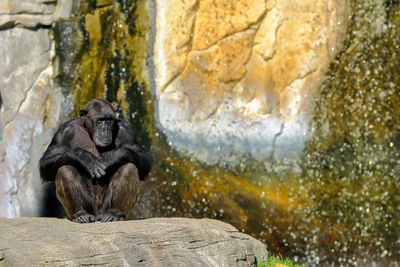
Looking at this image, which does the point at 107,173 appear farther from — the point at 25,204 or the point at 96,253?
the point at 25,204

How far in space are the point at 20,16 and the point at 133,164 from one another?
15.1 feet

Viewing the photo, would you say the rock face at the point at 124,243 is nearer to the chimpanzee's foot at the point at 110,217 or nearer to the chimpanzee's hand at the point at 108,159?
the chimpanzee's foot at the point at 110,217

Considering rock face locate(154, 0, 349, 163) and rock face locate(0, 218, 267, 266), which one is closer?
rock face locate(0, 218, 267, 266)

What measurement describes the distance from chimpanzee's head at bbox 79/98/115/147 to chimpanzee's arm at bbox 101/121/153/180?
0.12 metres

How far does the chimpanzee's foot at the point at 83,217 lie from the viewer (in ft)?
20.0

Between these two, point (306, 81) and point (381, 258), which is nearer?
point (381, 258)

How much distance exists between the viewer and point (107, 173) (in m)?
6.45

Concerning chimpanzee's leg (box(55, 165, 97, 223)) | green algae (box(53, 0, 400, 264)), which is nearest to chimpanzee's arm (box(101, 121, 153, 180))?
chimpanzee's leg (box(55, 165, 97, 223))

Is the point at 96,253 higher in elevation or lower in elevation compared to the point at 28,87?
lower

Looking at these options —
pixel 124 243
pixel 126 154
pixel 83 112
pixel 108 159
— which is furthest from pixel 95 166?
pixel 124 243

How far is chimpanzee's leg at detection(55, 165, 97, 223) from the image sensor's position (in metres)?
6.19

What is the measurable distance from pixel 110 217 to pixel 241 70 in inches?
174

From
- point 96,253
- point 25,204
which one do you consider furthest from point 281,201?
point 96,253

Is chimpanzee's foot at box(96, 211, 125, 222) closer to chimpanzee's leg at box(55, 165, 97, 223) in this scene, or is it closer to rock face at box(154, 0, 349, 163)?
chimpanzee's leg at box(55, 165, 97, 223)
